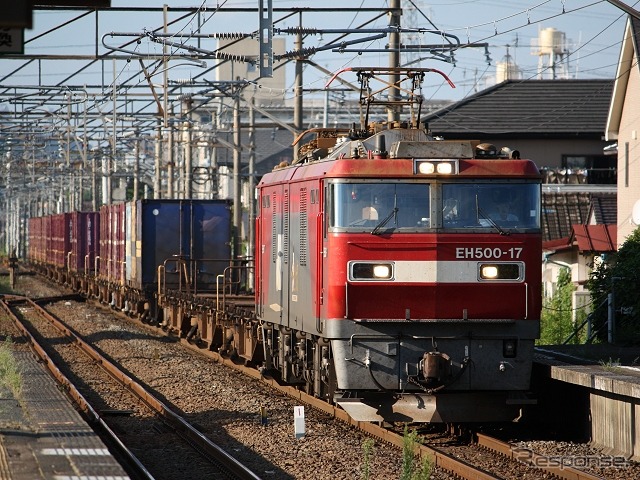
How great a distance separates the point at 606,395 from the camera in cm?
1164

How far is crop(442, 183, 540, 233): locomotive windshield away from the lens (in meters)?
11.7

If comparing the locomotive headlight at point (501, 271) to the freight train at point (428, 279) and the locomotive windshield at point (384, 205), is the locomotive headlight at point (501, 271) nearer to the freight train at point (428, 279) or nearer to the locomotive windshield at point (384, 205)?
the freight train at point (428, 279)

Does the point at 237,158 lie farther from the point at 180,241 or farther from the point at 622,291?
the point at 622,291

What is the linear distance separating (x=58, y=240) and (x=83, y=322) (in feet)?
62.0

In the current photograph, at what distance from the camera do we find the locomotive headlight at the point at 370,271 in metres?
11.6

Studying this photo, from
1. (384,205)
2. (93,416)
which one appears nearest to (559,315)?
(93,416)

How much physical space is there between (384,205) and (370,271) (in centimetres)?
69

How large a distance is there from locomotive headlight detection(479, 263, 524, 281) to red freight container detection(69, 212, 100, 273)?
29454mm

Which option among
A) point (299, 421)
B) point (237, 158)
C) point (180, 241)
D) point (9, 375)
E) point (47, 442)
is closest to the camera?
point (47, 442)

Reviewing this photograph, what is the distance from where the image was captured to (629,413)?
1112cm

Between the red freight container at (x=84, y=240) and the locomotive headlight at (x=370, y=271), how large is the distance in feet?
95.5

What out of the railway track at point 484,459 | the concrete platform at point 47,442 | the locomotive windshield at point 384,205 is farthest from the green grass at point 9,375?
the locomotive windshield at point 384,205

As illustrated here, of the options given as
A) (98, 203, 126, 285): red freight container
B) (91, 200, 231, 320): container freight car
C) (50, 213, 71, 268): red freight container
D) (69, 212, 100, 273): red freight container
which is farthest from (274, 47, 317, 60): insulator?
(50, 213, 71, 268): red freight container

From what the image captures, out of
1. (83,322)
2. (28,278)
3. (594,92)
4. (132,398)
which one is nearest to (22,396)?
(132,398)
